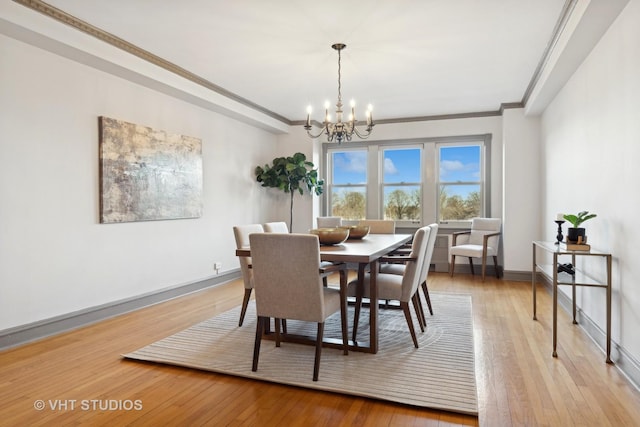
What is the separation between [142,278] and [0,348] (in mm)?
1433

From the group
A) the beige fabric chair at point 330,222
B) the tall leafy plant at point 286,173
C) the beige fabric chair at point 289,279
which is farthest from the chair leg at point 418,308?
the tall leafy plant at point 286,173

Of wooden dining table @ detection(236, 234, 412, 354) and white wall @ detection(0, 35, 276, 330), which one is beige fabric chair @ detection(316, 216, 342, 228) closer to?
white wall @ detection(0, 35, 276, 330)

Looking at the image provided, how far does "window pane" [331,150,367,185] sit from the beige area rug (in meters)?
3.91

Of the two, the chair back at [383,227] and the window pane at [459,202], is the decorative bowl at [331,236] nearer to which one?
the chair back at [383,227]

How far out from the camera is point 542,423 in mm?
1988

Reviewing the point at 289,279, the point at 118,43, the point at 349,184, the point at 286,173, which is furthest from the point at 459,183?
the point at 118,43

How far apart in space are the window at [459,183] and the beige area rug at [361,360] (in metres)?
3.29

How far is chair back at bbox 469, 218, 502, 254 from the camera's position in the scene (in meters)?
6.03

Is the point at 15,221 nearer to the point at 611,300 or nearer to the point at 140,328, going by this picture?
the point at 140,328

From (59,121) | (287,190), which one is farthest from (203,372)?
(287,190)

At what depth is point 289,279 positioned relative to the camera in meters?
2.52

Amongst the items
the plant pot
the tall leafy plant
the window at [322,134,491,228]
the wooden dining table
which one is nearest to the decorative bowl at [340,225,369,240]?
the wooden dining table

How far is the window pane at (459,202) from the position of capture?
6676 mm

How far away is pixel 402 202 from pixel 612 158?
4212 mm
